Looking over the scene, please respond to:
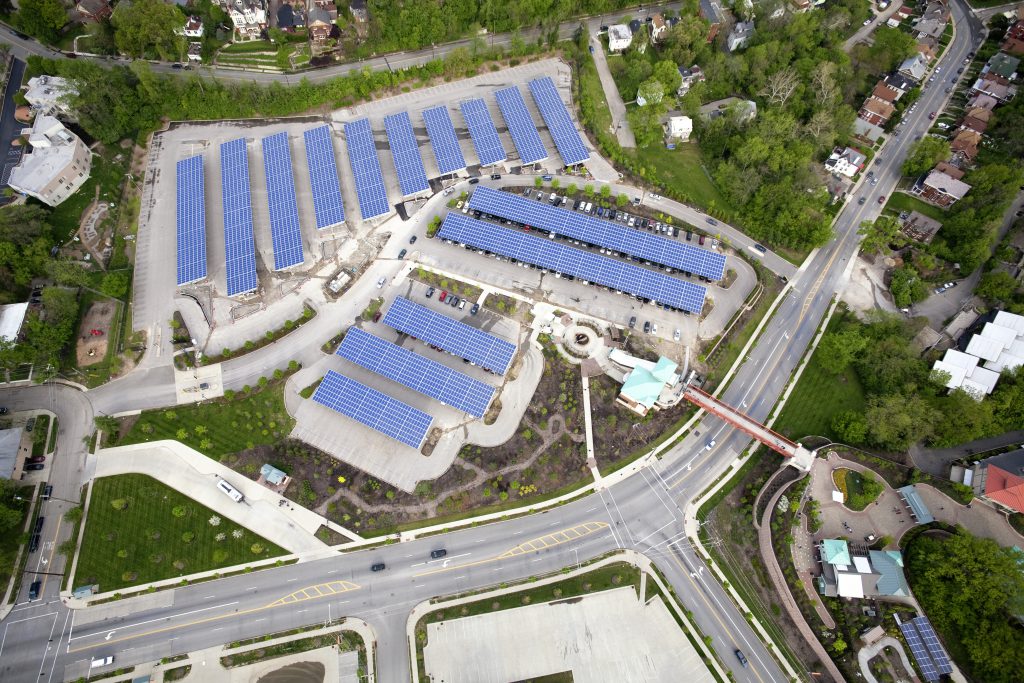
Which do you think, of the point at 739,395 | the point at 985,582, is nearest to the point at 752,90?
the point at 739,395

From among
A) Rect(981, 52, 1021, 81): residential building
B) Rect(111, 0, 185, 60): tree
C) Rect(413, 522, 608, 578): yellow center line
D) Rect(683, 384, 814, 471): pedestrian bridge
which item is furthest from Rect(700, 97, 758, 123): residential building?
Rect(111, 0, 185, 60): tree

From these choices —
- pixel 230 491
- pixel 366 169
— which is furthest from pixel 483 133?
pixel 230 491

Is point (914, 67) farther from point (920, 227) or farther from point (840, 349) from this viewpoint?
point (840, 349)

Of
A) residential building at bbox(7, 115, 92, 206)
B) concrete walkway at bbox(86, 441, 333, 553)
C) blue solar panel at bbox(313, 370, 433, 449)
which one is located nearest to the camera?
concrete walkway at bbox(86, 441, 333, 553)

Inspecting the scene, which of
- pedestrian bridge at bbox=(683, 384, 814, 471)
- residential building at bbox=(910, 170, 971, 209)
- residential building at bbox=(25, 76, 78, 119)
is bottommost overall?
pedestrian bridge at bbox=(683, 384, 814, 471)

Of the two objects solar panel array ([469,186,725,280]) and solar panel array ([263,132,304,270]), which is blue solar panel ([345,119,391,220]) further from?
solar panel array ([469,186,725,280])

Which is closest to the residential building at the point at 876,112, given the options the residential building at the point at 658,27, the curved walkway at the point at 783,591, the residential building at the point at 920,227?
the residential building at the point at 920,227
